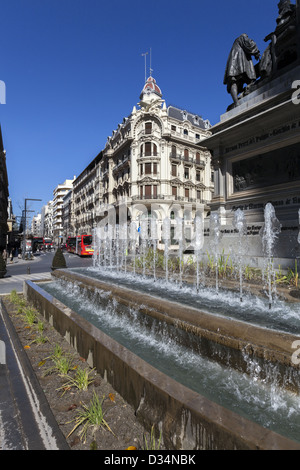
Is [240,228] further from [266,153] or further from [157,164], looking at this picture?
[157,164]

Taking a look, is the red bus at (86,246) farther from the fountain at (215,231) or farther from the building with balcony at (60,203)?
the building with balcony at (60,203)

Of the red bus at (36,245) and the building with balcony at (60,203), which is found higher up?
the building with balcony at (60,203)

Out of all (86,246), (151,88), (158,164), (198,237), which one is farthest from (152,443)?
(151,88)

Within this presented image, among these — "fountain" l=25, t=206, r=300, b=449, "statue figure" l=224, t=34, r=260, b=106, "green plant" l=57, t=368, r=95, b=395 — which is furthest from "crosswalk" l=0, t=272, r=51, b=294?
"statue figure" l=224, t=34, r=260, b=106

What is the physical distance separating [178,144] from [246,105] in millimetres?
32212

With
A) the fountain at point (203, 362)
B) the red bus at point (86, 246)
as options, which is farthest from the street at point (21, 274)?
the red bus at point (86, 246)

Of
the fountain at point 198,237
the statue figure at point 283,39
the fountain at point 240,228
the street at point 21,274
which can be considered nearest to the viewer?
the fountain at point 240,228

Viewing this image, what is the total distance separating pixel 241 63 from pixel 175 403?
1176 cm

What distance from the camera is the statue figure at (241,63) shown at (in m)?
9.74

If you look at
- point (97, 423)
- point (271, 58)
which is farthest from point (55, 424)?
point (271, 58)

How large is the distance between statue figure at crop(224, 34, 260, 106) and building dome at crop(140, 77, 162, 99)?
3533cm

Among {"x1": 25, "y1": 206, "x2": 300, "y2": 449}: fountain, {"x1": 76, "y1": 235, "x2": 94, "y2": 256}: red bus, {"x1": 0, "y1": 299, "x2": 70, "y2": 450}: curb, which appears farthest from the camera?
{"x1": 76, "y1": 235, "x2": 94, "y2": 256}: red bus

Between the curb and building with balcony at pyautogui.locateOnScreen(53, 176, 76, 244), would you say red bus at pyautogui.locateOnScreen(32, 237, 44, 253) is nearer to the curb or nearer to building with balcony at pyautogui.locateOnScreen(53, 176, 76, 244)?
the curb

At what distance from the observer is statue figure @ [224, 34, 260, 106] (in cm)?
974
